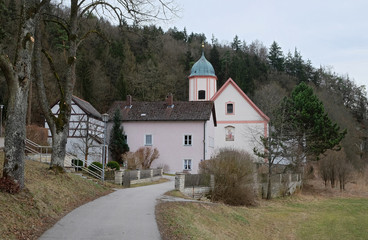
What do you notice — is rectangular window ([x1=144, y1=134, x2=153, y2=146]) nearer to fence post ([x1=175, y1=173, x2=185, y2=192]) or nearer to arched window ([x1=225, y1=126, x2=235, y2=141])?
arched window ([x1=225, y1=126, x2=235, y2=141])

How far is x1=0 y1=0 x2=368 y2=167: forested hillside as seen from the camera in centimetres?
5030

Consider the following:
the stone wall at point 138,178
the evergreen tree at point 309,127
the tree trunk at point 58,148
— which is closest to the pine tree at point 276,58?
the evergreen tree at point 309,127

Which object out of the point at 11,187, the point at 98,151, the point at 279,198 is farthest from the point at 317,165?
the point at 11,187

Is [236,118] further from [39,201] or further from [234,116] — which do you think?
[39,201]

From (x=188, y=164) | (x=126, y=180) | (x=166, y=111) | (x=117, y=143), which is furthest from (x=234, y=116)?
(x=126, y=180)

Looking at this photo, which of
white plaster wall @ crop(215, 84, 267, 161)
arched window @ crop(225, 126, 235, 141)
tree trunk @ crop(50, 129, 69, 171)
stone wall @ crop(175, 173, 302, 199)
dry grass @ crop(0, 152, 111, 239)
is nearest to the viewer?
dry grass @ crop(0, 152, 111, 239)

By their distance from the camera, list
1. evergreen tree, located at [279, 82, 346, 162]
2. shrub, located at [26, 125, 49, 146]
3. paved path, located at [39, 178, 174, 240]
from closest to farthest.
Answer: paved path, located at [39, 178, 174, 240] < shrub, located at [26, 125, 49, 146] < evergreen tree, located at [279, 82, 346, 162]

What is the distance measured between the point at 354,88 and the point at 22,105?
66.2 metres

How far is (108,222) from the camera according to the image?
1186 cm

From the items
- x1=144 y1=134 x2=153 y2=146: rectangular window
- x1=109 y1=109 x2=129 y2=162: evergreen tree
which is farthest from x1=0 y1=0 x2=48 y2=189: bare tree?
x1=144 y1=134 x2=153 y2=146: rectangular window

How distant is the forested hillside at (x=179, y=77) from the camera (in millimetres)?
50300

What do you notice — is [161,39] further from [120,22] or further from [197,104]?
[197,104]

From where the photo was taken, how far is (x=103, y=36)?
1736 centimetres

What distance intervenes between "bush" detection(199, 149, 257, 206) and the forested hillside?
21.4 meters
